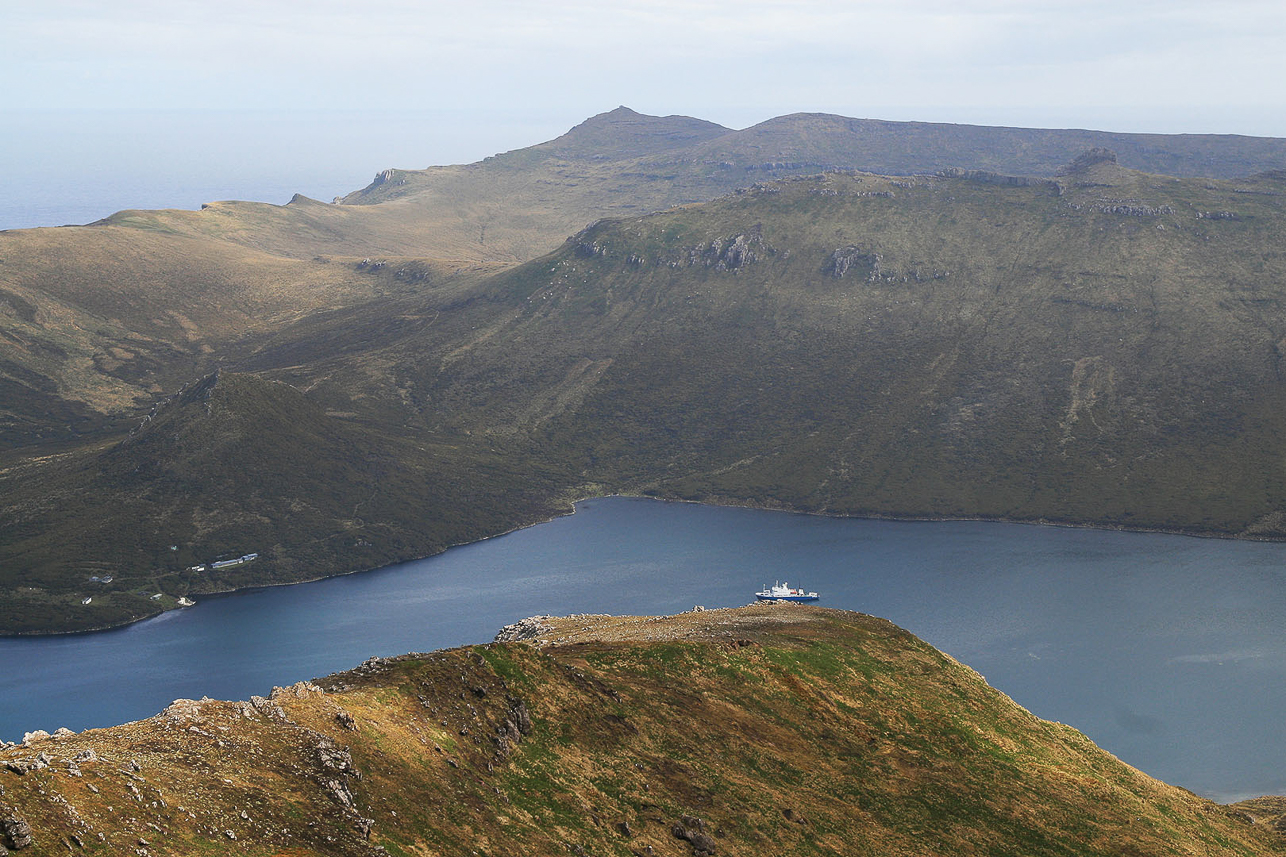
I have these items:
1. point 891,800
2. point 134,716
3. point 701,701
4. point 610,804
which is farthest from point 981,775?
point 134,716

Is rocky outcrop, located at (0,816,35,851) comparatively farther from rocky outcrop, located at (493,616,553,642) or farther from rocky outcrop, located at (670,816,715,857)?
rocky outcrop, located at (493,616,553,642)

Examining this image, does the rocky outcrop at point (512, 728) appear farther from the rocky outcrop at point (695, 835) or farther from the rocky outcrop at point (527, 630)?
the rocky outcrop at point (527, 630)

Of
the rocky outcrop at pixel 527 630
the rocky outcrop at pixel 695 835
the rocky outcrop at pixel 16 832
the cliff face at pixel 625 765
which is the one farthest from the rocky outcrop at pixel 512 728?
the rocky outcrop at pixel 527 630

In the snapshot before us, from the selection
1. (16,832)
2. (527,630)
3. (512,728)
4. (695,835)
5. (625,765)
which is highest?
(16,832)

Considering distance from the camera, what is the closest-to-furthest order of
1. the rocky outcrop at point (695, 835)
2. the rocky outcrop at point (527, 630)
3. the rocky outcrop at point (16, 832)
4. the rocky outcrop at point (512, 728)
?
the rocky outcrop at point (16, 832)
the rocky outcrop at point (695, 835)
the rocky outcrop at point (512, 728)
the rocky outcrop at point (527, 630)

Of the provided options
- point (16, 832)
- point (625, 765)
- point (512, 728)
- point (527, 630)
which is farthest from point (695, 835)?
point (527, 630)

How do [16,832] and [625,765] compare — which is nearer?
[16,832]

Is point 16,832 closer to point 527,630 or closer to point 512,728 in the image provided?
point 512,728

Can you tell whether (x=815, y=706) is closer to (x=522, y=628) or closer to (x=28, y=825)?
(x=522, y=628)
